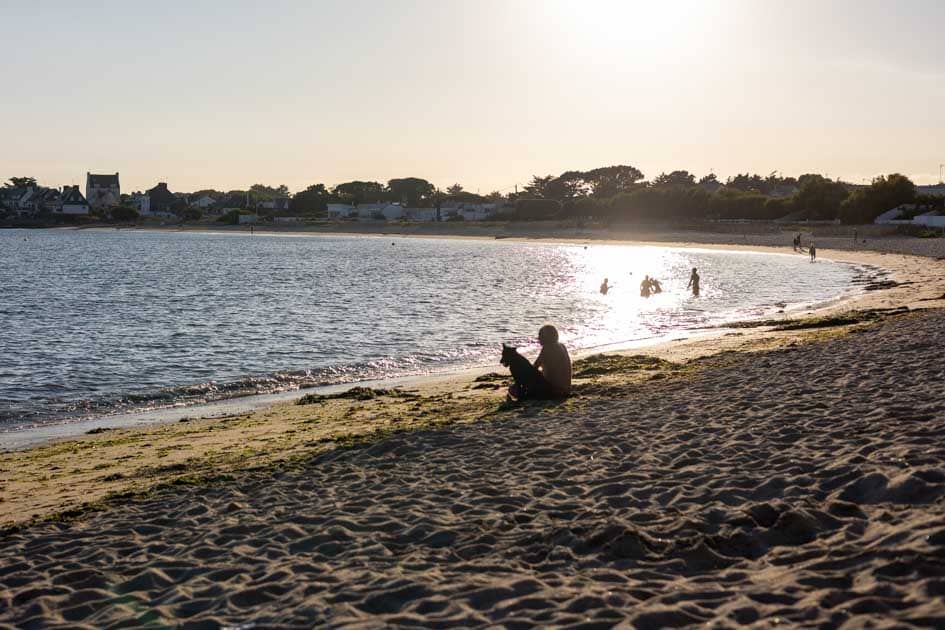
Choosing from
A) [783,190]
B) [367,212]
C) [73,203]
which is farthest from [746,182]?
[73,203]

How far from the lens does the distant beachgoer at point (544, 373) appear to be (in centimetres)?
1298

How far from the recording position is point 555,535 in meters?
6.50

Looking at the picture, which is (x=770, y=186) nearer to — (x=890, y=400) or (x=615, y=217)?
(x=615, y=217)

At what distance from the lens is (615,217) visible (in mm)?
133250

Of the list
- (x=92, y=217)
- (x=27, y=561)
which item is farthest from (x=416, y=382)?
(x=92, y=217)

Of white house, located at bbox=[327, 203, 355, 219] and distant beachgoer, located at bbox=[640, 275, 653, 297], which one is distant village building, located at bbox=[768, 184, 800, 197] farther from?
distant beachgoer, located at bbox=[640, 275, 653, 297]

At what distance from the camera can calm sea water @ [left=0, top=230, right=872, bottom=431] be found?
791 inches

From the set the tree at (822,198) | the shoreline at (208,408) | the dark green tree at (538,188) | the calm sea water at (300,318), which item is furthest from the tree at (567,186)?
the shoreline at (208,408)

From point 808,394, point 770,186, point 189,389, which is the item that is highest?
point 770,186

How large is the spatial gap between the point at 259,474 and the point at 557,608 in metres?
5.16

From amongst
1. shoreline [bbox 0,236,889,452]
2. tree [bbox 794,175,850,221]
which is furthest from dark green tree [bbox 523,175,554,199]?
shoreline [bbox 0,236,889,452]

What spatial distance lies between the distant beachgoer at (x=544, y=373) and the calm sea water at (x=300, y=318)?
25.2 ft

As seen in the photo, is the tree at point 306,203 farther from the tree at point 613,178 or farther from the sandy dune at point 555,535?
the sandy dune at point 555,535

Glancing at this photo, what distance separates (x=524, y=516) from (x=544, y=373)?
6323 mm
